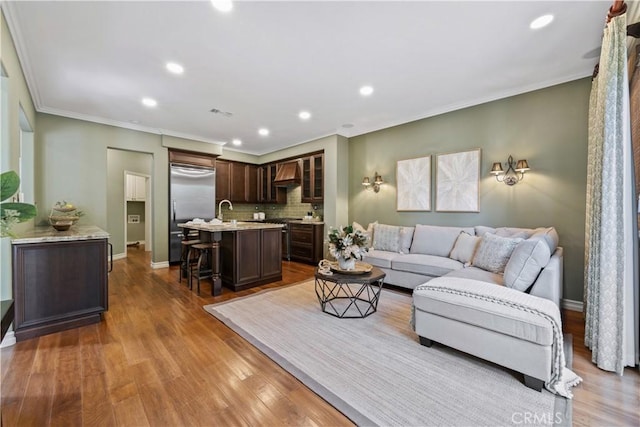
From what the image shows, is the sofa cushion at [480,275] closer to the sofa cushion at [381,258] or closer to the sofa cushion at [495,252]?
the sofa cushion at [495,252]

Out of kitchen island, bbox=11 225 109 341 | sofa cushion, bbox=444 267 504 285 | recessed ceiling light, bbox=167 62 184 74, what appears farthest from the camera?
recessed ceiling light, bbox=167 62 184 74

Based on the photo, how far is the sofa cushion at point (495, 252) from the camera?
2.96 metres

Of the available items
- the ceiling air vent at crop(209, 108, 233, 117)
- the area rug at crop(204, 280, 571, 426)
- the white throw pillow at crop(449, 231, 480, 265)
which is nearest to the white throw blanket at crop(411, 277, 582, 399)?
the area rug at crop(204, 280, 571, 426)

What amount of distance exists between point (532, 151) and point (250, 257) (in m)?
4.21

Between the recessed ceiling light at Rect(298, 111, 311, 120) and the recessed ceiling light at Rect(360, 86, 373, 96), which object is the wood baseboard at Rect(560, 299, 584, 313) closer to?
the recessed ceiling light at Rect(360, 86, 373, 96)

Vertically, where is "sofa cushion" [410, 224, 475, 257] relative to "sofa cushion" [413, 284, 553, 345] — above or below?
above

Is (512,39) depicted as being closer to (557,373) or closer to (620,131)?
(620,131)

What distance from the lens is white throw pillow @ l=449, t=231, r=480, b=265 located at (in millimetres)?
3510

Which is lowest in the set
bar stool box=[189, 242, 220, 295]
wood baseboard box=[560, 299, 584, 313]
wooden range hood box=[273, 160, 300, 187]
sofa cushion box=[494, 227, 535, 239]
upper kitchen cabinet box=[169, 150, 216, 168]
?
wood baseboard box=[560, 299, 584, 313]

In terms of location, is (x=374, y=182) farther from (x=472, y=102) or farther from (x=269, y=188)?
(x=269, y=188)

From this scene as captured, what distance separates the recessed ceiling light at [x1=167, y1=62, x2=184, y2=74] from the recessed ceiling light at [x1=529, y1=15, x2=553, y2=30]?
345cm

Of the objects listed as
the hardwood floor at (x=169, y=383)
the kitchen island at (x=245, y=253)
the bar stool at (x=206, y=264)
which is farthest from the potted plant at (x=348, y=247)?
the bar stool at (x=206, y=264)

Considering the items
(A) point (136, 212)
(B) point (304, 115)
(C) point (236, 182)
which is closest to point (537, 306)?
(B) point (304, 115)

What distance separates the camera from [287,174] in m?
6.46
